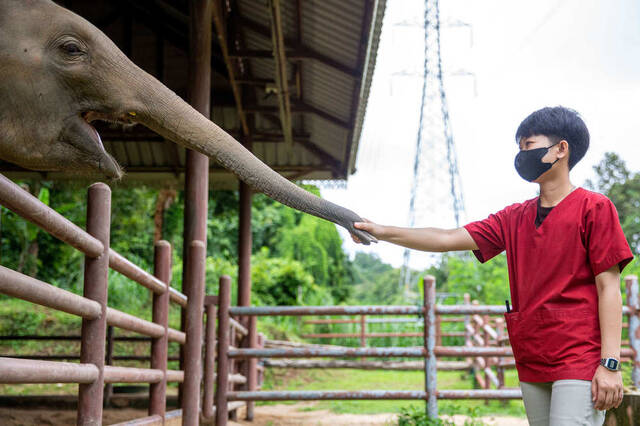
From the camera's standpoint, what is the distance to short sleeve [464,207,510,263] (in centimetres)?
294

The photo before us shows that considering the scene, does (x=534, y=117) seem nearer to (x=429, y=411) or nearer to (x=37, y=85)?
(x=37, y=85)

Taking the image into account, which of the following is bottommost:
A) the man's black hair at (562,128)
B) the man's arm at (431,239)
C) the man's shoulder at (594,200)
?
the man's arm at (431,239)

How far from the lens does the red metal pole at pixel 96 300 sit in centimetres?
327

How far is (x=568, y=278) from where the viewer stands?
2574 mm

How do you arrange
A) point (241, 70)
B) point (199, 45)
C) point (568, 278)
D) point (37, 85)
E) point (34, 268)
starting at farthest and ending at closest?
point (34, 268) → point (241, 70) → point (199, 45) → point (568, 278) → point (37, 85)

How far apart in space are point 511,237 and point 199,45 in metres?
4.25

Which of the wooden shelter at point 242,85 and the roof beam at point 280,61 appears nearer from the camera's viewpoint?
the wooden shelter at point 242,85

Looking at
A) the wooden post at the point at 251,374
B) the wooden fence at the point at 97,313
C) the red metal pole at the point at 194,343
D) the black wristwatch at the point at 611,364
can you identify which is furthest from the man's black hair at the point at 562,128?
the wooden post at the point at 251,374

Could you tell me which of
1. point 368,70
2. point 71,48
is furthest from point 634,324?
point 71,48

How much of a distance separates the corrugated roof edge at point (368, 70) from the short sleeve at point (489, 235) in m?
3.84

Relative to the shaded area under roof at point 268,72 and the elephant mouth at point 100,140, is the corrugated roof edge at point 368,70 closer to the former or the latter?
the shaded area under roof at point 268,72

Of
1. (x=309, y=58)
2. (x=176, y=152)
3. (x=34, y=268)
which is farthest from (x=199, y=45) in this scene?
(x=34, y=268)

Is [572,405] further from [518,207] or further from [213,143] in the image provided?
[213,143]

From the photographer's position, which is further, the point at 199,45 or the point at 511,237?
the point at 199,45
